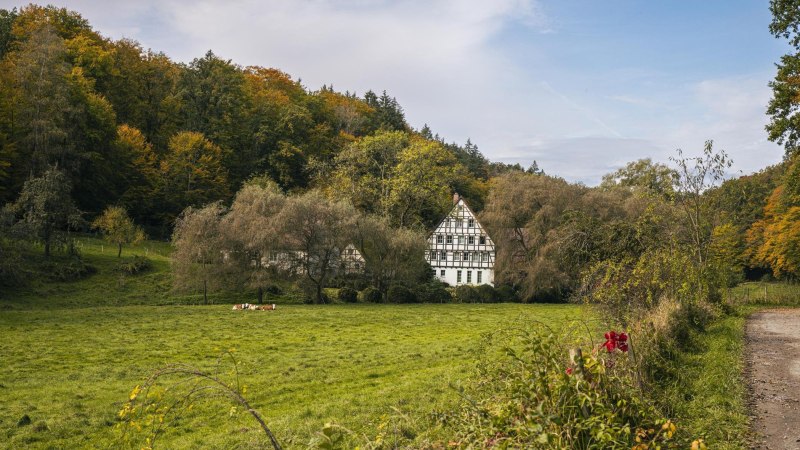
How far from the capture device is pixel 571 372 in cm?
565

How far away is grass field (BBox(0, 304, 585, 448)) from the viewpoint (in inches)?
461

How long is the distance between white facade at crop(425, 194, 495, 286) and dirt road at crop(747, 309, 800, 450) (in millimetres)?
41417

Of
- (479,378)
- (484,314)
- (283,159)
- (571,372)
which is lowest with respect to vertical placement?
(484,314)

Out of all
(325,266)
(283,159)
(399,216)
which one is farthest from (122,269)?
(283,159)

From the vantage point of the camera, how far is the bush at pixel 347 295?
43.3m

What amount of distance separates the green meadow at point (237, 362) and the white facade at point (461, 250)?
20.4m

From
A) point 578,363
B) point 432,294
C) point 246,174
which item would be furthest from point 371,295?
point 578,363

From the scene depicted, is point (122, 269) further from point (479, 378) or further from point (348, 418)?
point (479, 378)

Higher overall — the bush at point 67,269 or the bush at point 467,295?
the bush at point 67,269

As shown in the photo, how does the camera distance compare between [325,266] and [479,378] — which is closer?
[479,378]

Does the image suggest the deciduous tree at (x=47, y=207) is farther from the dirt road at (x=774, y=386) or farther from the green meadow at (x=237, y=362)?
the dirt road at (x=774, y=386)

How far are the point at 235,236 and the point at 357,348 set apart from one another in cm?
2120

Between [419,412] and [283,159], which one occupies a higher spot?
[283,159]

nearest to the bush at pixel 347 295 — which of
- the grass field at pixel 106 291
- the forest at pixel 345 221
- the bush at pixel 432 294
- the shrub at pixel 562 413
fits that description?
the forest at pixel 345 221
